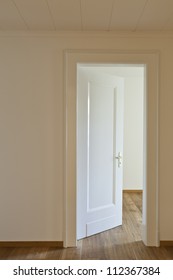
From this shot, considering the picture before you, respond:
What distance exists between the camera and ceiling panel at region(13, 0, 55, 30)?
1.99 metres

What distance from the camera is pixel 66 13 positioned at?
2.15 metres

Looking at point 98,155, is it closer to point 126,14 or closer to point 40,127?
point 40,127

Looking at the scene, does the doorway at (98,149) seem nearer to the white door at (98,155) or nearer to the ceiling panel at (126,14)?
the white door at (98,155)

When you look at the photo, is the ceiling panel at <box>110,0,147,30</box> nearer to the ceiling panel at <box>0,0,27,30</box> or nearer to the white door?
the white door

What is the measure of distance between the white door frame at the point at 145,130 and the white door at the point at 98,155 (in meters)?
0.21

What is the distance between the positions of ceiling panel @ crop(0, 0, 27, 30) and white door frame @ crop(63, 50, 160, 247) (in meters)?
0.54

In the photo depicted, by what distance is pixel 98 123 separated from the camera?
3.04 meters

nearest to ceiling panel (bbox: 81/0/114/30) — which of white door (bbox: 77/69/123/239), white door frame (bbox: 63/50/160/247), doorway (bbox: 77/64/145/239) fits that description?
white door frame (bbox: 63/50/160/247)

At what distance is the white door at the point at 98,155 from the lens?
2836mm

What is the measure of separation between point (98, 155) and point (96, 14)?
1.60m

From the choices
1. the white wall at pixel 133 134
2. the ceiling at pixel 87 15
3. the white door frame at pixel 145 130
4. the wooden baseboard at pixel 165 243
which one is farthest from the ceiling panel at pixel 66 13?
the white wall at pixel 133 134

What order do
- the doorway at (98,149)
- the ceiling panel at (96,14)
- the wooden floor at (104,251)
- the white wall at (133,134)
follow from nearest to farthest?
the ceiling panel at (96,14) → the wooden floor at (104,251) → the doorway at (98,149) → the white wall at (133,134)
